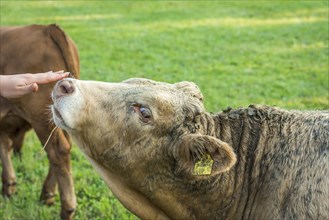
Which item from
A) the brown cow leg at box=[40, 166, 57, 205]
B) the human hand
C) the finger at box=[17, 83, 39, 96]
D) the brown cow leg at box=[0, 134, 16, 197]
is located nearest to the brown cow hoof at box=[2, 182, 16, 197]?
the brown cow leg at box=[0, 134, 16, 197]

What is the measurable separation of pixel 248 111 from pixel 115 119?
3.02 feet

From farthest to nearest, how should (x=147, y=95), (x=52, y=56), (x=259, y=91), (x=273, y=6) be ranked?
(x=273, y=6), (x=259, y=91), (x=52, y=56), (x=147, y=95)


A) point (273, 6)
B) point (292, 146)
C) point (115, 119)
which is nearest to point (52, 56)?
point (115, 119)

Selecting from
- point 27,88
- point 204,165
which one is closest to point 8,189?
point 27,88

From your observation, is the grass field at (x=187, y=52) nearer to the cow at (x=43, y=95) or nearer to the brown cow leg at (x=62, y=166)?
the brown cow leg at (x=62, y=166)

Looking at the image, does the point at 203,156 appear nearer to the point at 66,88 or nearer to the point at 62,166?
the point at 66,88

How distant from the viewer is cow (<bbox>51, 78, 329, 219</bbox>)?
3.24m

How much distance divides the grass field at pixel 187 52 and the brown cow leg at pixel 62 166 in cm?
18

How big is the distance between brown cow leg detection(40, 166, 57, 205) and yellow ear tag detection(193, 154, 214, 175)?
285 cm

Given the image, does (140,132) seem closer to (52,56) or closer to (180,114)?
(180,114)

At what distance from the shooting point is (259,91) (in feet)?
30.0

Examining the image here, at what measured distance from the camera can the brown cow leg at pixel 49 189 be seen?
18.7 feet

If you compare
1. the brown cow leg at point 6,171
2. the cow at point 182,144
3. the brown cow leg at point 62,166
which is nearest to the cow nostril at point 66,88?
the cow at point 182,144

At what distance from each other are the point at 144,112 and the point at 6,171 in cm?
314
